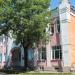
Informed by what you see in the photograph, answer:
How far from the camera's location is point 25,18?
3556 centimetres

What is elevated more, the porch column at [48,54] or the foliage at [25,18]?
the foliage at [25,18]

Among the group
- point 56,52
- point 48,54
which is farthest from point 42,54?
point 56,52

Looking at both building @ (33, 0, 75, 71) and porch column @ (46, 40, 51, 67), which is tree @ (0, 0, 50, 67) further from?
porch column @ (46, 40, 51, 67)

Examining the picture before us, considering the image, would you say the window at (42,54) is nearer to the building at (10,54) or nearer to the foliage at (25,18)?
the foliage at (25,18)

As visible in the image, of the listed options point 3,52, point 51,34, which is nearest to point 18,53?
point 3,52

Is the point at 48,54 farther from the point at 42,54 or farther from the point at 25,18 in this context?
the point at 25,18

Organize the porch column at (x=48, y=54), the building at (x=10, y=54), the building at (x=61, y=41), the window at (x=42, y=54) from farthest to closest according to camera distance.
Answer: the building at (x=10, y=54), the window at (x=42, y=54), the porch column at (x=48, y=54), the building at (x=61, y=41)

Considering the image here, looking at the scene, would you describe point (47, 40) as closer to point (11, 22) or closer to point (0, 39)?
point (11, 22)

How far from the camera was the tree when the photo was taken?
114 ft

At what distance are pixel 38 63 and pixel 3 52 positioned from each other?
1445 centimetres

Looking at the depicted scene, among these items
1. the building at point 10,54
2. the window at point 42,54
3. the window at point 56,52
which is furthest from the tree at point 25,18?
the building at point 10,54

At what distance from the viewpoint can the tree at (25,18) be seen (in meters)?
34.7

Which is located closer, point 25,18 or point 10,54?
point 25,18

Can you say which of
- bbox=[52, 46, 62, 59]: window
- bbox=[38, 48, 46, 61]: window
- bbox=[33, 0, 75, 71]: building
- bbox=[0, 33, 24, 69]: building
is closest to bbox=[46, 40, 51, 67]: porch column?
bbox=[33, 0, 75, 71]: building
